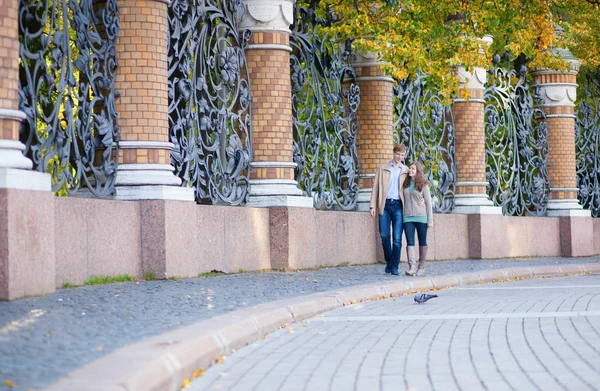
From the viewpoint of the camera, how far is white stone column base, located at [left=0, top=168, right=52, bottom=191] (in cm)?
1012

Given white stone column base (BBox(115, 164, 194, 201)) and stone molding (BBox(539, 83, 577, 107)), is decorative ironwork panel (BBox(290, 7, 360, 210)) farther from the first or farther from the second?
stone molding (BBox(539, 83, 577, 107))

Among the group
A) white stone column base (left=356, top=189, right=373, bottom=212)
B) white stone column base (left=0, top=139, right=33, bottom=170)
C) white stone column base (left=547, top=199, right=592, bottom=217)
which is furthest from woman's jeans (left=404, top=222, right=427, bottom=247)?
white stone column base (left=547, top=199, right=592, bottom=217)

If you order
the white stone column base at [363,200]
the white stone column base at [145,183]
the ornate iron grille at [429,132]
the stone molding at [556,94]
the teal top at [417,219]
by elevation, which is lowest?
the teal top at [417,219]

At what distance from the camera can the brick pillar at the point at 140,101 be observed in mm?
13789

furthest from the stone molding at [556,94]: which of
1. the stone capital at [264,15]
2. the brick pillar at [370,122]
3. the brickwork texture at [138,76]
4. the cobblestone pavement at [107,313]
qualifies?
the brickwork texture at [138,76]

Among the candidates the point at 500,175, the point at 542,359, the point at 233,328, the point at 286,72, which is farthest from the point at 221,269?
the point at 500,175

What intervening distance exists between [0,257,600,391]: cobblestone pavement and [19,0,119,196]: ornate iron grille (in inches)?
53.2

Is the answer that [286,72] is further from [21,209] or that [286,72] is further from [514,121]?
[514,121]

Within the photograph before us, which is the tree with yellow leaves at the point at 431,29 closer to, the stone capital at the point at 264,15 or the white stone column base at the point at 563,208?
the stone capital at the point at 264,15

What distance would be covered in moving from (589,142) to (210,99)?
50.7ft

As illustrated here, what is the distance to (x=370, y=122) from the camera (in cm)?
2028

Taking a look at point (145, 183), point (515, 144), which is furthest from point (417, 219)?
point (515, 144)

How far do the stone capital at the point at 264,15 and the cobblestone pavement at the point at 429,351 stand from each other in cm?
557

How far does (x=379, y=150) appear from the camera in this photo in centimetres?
2027
